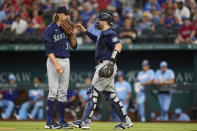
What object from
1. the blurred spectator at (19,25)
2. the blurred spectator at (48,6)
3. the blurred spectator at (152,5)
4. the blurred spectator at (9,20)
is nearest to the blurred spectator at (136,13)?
the blurred spectator at (152,5)

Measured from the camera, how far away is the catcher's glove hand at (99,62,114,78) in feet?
27.0

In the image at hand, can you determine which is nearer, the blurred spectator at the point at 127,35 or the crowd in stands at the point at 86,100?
the crowd in stands at the point at 86,100

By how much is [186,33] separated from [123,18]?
2299 mm

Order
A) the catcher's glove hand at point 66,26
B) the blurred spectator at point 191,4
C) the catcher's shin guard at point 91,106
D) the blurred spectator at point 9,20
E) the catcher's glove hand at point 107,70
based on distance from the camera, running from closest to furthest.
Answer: the catcher's glove hand at point 107,70
the catcher's shin guard at point 91,106
the catcher's glove hand at point 66,26
the blurred spectator at point 191,4
the blurred spectator at point 9,20

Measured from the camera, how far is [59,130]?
829cm

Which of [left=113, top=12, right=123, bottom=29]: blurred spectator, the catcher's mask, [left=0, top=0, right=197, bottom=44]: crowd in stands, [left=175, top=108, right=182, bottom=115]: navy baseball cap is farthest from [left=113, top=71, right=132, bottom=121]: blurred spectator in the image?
the catcher's mask

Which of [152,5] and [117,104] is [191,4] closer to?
[152,5]

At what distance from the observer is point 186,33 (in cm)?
1479

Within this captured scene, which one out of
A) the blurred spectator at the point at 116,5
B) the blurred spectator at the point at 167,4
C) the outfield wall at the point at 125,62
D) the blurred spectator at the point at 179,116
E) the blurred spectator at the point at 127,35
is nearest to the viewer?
the blurred spectator at the point at 179,116

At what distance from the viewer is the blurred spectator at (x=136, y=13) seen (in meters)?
16.2

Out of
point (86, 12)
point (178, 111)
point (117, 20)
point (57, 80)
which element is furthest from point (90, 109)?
point (86, 12)

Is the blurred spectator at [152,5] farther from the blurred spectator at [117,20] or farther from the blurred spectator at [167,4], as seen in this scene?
the blurred spectator at [117,20]

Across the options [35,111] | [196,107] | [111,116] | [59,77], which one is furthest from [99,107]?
[59,77]

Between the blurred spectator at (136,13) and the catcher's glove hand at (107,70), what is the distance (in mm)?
7926
